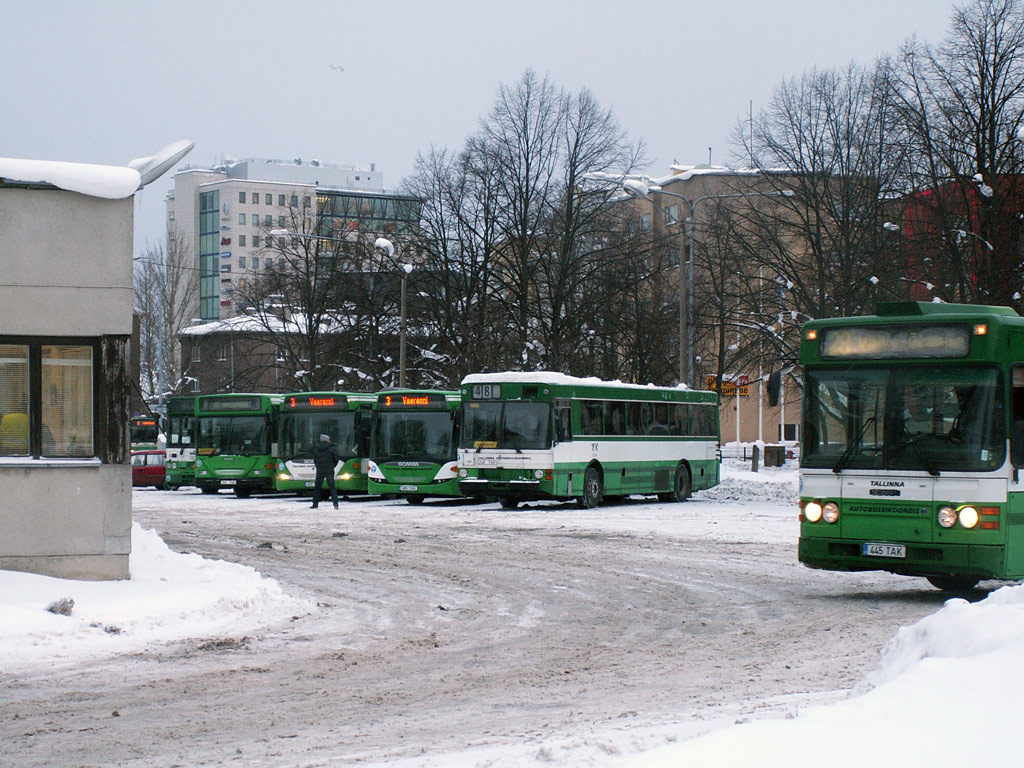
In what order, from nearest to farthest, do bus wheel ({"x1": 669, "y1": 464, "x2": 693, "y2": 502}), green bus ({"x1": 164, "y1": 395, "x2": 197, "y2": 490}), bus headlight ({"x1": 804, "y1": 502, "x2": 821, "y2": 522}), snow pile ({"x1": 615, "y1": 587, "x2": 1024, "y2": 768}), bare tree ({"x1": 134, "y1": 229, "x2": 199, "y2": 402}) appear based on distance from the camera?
snow pile ({"x1": 615, "y1": 587, "x2": 1024, "y2": 768}), bus headlight ({"x1": 804, "y1": 502, "x2": 821, "y2": 522}), bus wheel ({"x1": 669, "y1": 464, "x2": 693, "y2": 502}), green bus ({"x1": 164, "y1": 395, "x2": 197, "y2": 490}), bare tree ({"x1": 134, "y1": 229, "x2": 199, "y2": 402})

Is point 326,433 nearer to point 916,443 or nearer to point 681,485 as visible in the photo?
point 681,485

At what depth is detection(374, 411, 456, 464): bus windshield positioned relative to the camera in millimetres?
36188

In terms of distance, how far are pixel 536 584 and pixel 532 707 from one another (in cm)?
775

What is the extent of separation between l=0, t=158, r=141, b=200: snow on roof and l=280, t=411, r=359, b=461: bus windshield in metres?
24.4

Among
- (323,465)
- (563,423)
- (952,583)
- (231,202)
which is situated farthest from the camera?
(231,202)

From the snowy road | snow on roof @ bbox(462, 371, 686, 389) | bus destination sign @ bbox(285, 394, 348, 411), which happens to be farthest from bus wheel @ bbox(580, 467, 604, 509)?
the snowy road

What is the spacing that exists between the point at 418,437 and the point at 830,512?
22647 mm

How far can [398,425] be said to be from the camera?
36562 mm

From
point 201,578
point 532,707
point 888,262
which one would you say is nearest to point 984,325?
point 532,707

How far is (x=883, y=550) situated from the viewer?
1406 cm

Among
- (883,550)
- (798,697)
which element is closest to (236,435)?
(883,550)

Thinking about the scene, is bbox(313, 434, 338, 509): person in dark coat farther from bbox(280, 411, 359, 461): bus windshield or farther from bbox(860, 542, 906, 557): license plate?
bbox(860, 542, 906, 557): license plate

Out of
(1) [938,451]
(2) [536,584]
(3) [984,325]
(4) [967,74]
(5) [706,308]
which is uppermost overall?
(4) [967,74]

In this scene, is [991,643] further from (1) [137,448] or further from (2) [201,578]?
(1) [137,448]
